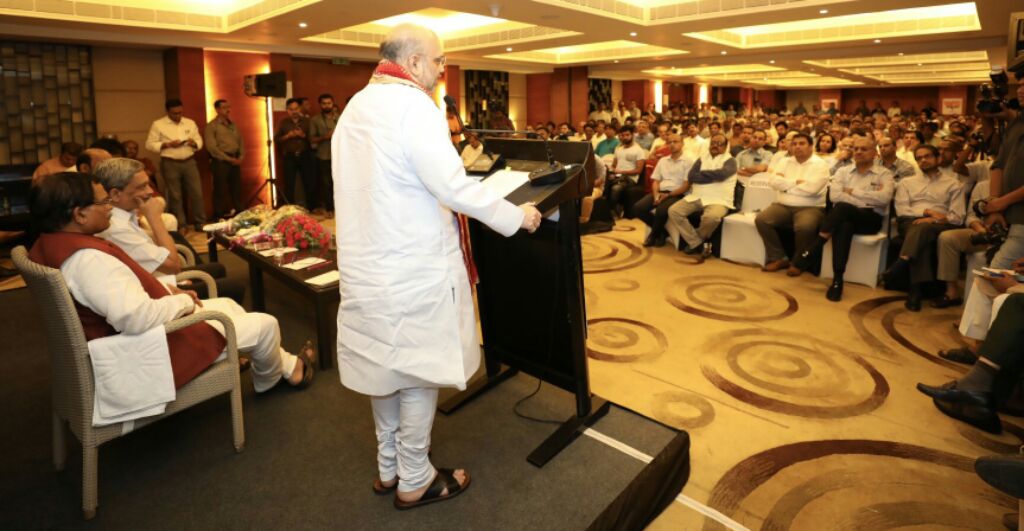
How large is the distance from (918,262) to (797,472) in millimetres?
2813

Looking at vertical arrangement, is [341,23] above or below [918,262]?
above

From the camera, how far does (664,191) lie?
6410 millimetres

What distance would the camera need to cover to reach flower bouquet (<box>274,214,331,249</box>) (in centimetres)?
422

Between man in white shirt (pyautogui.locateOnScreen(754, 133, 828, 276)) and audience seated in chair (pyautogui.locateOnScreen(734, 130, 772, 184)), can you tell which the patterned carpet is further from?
audience seated in chair (pyautogui.locateOnScreen(734, 130, 772, 184))

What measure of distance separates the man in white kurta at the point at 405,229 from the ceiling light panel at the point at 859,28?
7.50m

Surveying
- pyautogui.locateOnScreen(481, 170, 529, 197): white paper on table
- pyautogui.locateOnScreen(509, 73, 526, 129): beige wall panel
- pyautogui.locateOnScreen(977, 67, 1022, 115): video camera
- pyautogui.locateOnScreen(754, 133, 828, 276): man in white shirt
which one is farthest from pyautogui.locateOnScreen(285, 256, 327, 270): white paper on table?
pyautogui.locateOnScreen(509, 73, 526, 129): beige wall panel

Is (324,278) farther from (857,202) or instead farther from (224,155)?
(224,155)

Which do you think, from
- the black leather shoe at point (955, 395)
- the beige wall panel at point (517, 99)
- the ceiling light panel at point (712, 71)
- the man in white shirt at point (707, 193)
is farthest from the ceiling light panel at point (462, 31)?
the ceiling light panel at point (712, 71)

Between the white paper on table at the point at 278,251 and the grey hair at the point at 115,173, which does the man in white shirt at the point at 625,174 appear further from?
the grey hair at the point at 115,173

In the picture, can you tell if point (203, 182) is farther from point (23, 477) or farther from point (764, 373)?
point (764, 373)

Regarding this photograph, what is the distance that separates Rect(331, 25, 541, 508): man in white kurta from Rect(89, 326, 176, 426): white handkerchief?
0.66m

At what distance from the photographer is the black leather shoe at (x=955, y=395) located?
9.05ft

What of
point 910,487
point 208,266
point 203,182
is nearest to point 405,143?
point 910,487

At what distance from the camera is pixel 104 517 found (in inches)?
79.7
